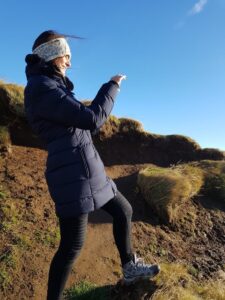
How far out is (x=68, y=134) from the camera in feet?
12.5

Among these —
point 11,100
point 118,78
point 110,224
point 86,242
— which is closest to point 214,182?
point 110,224

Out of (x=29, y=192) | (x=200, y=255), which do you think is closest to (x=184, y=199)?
(x=200, y=255)

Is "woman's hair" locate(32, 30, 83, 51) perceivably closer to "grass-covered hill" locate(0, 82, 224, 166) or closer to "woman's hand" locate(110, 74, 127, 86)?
"woman's hand" locate(110, 74, 127, 86)

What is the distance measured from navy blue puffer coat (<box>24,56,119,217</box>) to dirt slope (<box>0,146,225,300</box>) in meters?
1.81

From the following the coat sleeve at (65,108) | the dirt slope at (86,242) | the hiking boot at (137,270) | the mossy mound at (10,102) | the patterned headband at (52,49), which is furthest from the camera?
the mossy mound at (10,102)

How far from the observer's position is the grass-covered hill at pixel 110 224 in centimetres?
512

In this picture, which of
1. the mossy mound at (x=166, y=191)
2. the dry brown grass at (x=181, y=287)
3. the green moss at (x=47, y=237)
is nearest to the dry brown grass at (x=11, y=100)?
the mossy mound at (x=166, y=191)

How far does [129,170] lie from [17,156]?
8.51 ft

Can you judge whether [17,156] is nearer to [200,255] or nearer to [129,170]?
[129,170]

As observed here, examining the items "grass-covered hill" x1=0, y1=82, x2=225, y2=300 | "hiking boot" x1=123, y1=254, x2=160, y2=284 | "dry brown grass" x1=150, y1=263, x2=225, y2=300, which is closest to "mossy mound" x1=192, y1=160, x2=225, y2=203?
"grass-covered hill" x1=0, y1=82, x2=225, y2=300

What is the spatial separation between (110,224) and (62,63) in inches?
134

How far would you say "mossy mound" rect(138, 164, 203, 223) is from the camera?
7.57m

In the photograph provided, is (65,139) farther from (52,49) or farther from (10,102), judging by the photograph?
(10,102)

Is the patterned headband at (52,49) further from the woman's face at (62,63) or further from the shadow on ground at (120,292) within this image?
the shadow on ground at (120,292)
